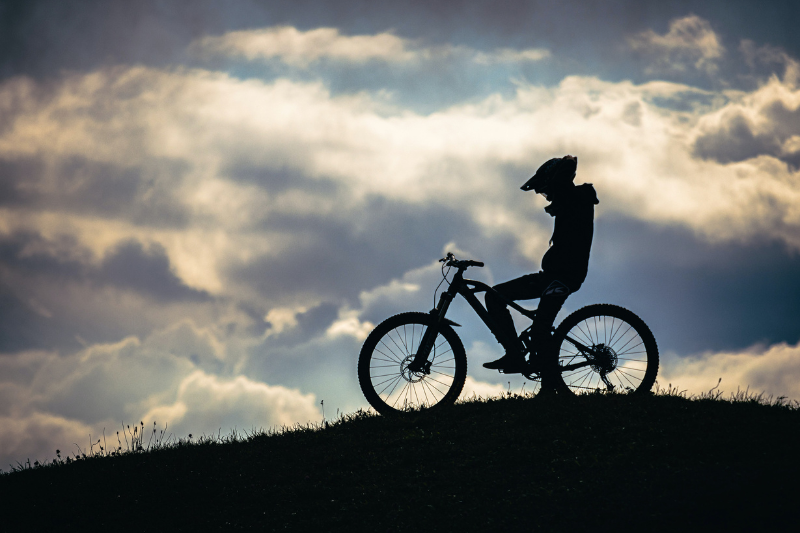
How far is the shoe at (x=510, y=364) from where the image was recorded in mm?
8250

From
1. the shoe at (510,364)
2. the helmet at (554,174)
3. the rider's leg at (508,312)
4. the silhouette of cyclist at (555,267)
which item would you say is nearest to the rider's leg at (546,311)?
the silhouette of cyclist at (555,267)

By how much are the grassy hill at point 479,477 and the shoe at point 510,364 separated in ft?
1.63

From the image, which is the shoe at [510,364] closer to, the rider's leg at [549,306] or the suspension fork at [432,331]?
the rider's leg at [549,306]

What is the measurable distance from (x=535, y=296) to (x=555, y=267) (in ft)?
1.61

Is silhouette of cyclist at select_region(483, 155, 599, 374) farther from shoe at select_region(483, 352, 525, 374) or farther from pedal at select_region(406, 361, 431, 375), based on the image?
pedal at select_region(406, 361, 431, 375)

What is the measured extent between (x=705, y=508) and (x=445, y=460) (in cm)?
277

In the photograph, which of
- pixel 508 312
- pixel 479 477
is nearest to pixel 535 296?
pixel 508 312

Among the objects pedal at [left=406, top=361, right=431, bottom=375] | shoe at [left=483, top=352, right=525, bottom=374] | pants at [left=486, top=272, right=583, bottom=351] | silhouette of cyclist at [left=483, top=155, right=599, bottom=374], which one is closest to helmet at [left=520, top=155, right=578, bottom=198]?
→ silhouette of cyclist at [left=483, top=155, right=599, bottom=374]

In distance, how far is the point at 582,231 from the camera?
820 cm

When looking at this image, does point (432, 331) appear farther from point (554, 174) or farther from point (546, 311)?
point (554, 174)

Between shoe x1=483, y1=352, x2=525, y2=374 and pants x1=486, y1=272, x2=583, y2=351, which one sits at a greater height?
pants x1=486, y1=272, x2=583, y2=351

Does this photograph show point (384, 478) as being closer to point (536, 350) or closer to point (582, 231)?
point (536, 350)

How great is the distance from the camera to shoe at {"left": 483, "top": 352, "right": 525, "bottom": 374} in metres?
8.25

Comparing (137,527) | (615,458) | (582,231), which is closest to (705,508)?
(615,458)
